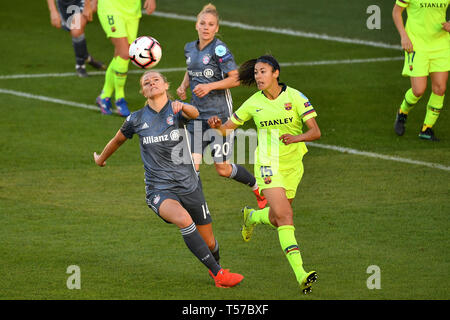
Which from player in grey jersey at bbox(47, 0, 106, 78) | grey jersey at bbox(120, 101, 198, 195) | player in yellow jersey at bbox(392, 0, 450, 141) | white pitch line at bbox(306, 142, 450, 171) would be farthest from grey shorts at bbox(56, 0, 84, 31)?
grey jersey at bbox(120, 101, 198, 195)

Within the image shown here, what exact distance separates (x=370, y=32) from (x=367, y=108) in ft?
19.2

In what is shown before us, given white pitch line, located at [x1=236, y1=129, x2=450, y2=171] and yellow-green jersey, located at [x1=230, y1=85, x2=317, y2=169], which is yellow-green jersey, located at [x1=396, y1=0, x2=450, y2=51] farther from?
yellow-green jersey, located at [x1=230, y1=85, x2=317, y2=169]

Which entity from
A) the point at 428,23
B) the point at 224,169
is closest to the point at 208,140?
the point at 224,169

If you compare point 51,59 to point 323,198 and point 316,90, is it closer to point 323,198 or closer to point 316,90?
point 316,90

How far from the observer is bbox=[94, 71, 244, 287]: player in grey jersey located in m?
9.09

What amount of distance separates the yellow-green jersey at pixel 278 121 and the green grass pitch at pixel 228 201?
1.19 m

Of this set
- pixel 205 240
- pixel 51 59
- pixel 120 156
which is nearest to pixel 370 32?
pixel 51 59

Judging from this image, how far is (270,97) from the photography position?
31.8 ft

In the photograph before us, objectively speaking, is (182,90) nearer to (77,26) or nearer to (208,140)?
(208,140)

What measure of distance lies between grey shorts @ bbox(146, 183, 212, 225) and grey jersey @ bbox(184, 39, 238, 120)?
8.81 ft

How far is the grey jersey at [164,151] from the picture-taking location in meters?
9.22

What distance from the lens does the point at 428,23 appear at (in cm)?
1404

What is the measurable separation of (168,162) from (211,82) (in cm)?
286

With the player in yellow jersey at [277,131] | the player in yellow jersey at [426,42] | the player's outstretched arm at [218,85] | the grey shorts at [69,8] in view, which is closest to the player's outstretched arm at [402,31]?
the player in yellow jersey at [426,42]
